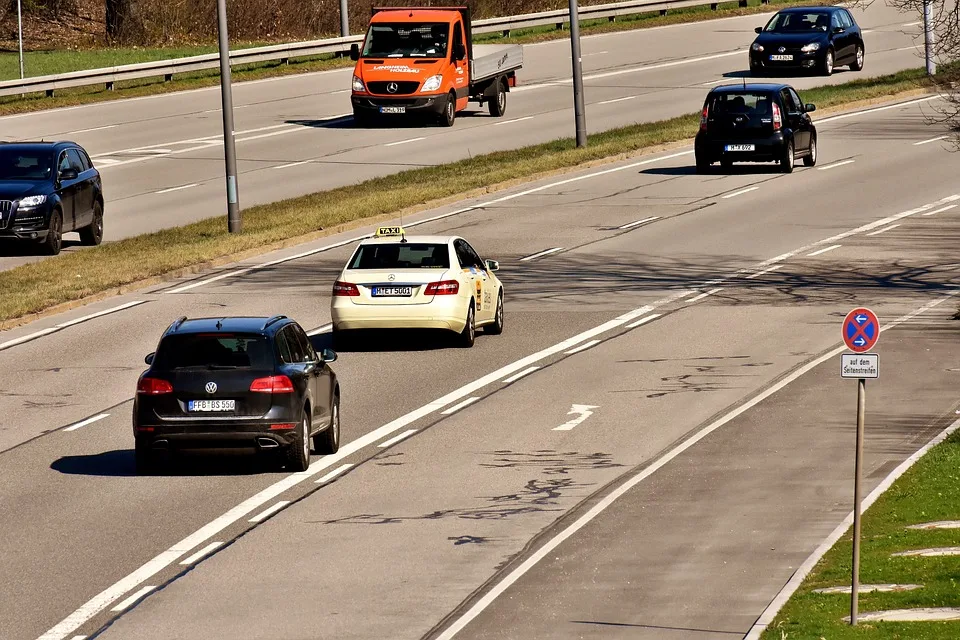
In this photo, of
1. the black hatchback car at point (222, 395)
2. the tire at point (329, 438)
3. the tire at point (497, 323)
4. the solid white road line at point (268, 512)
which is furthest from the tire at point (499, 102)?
the solid white road line at point (268, 512)

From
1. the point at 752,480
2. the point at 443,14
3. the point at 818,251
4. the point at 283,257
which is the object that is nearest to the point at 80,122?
the point at 443,14

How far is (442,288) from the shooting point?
22.8 m

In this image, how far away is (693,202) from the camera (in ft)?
120

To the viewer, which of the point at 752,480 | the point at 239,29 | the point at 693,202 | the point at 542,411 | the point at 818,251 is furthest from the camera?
the point at 239,29

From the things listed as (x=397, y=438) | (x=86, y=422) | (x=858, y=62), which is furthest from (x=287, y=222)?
(x=858, y=62)

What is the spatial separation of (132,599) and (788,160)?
29422 mm

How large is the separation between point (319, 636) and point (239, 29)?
5987 centimetres

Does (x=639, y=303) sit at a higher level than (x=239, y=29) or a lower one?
lower

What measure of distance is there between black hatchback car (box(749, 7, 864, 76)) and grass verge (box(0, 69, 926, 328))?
27.1ft

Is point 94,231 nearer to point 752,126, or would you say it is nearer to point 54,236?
point 54,236

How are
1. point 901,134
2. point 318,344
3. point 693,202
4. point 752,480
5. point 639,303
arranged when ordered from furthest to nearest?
point 901,134 < point 693,202 < point 639,303 < point 318,344 < point 752,480

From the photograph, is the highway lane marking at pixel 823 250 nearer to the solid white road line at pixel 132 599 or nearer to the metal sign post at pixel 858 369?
the metal sign post at pixel 858 369

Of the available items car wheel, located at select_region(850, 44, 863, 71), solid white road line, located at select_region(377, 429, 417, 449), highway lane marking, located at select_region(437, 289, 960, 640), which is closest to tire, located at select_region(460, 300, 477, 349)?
highway lane marking, located at select_region(437, 289, 960, 640)

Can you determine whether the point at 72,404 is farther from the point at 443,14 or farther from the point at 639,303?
the point at 443,14
